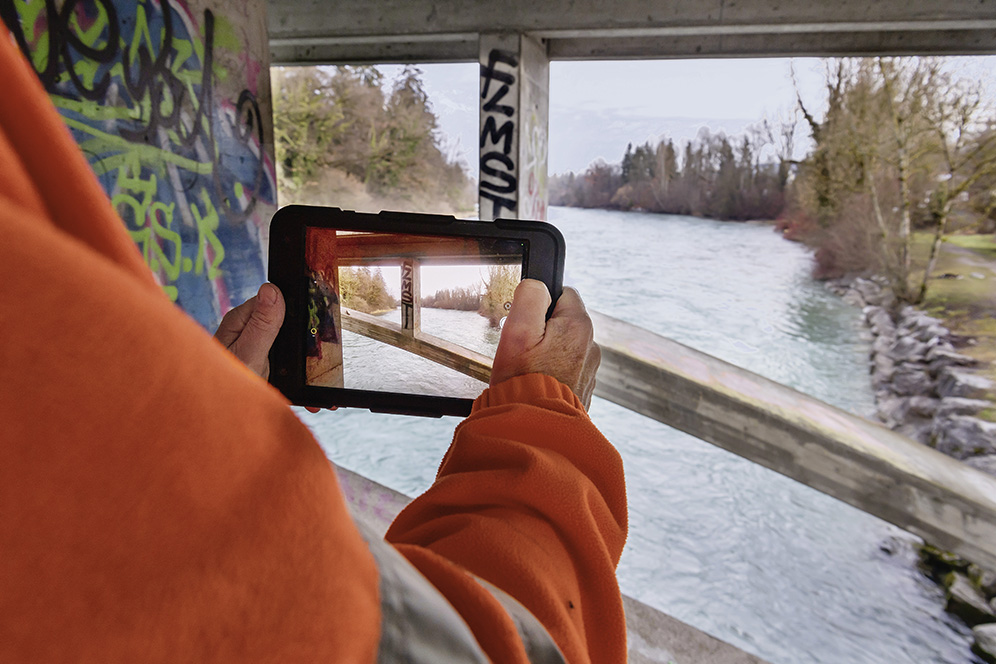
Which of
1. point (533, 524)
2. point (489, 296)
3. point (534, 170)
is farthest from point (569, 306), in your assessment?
point (534, 170)

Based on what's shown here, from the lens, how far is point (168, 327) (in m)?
0.21

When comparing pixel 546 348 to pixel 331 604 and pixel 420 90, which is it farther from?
Answer: pixel 420 90

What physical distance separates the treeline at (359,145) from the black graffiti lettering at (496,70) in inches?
130

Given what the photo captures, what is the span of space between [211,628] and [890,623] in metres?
6.38

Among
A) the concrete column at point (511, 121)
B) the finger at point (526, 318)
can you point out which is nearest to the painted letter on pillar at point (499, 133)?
the concrete column at point (511, 121)

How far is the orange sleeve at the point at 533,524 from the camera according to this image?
43cm

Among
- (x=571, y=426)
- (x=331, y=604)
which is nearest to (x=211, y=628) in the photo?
(x=331, y=604)

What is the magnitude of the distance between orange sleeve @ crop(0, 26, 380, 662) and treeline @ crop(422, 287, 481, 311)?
100 cm

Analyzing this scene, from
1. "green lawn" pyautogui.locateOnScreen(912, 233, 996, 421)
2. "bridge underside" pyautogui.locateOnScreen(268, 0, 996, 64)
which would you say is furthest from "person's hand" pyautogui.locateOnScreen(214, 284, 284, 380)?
"green lawn" pyautogui.locateOnScreen(912, 233, 996, 421)

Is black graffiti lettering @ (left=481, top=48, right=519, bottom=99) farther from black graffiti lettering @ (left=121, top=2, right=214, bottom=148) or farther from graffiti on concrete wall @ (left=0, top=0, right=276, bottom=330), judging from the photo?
black graffiti lettering @ (left=121, top=2, right=214, bottom=148)

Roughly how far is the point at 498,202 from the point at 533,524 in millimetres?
4480

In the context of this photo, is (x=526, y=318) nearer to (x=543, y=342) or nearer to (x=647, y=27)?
(x=543, y=342)

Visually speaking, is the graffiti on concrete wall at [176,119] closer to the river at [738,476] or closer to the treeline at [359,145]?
the river at [738,476]

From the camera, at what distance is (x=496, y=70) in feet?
14.9
